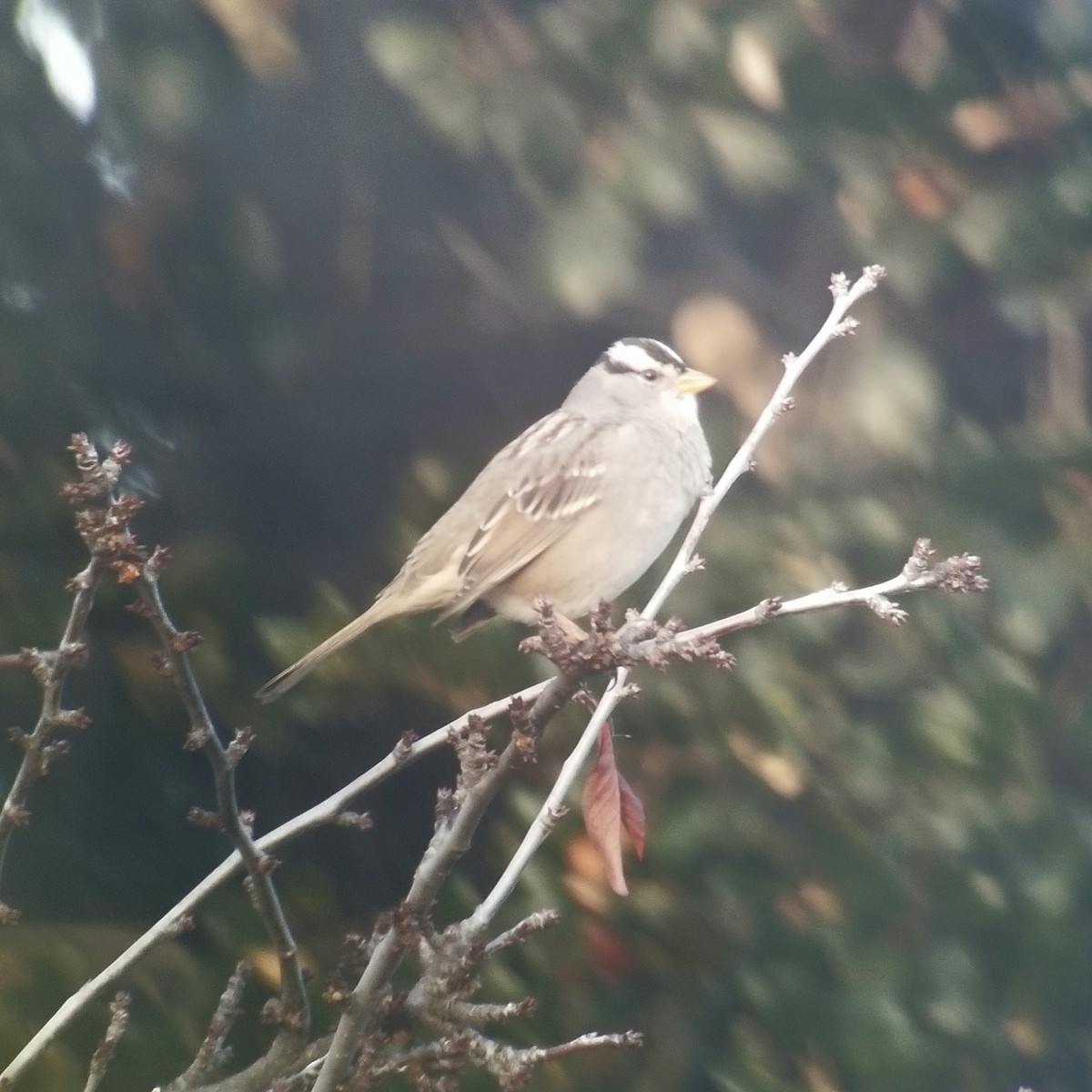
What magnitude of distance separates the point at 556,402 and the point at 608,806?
1.57ft

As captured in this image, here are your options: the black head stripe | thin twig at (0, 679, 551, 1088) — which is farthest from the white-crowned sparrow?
thin twig at (0, 679, 551, 1088)

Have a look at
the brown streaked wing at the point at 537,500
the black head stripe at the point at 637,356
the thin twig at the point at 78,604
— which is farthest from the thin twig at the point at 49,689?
the black head stripe at the point at 637,356

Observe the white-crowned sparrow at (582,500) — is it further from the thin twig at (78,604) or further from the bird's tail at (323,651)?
the thin twig at (78,604)

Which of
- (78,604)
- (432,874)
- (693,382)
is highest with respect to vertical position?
(693,382)

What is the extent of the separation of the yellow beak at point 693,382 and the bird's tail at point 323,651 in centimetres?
41

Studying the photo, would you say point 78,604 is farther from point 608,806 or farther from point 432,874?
point 608,806

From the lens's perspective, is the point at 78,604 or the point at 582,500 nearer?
the point at 78,604

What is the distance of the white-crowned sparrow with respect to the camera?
142 centimetres

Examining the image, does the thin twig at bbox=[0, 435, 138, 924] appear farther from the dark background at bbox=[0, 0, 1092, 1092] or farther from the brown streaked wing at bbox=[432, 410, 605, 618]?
the brown streaked wing at bbox=[432, 410, 605, 618]

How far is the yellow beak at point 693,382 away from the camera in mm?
1490

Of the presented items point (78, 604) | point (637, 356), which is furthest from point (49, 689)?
point (637, 356)

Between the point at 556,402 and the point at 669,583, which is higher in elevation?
the point at 556,402

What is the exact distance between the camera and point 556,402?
1452mm

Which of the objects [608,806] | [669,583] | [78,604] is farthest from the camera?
[669,583]
